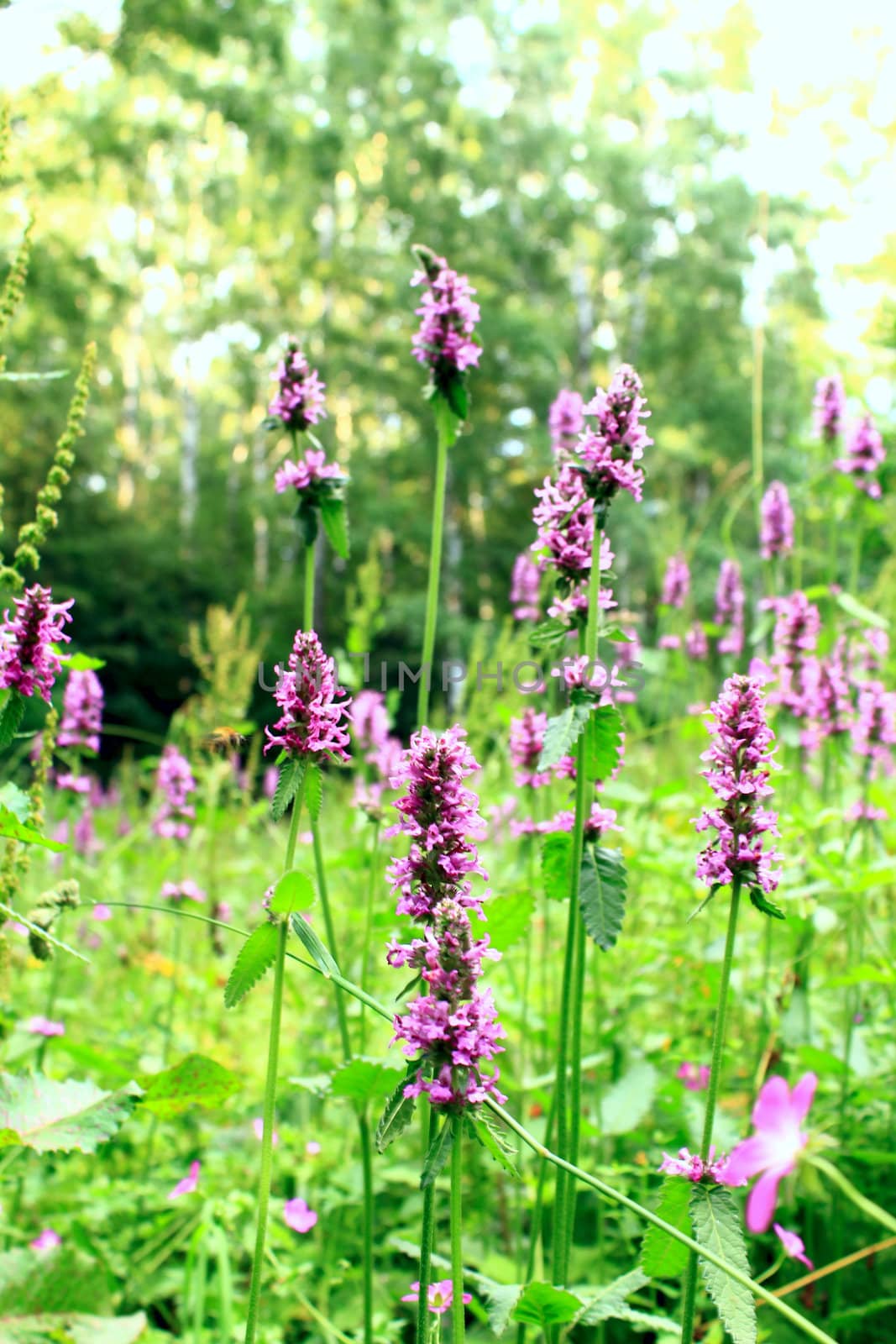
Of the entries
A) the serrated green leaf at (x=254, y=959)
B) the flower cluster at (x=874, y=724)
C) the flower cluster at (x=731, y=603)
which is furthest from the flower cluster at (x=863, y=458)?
the serrated green leaf at (x=254, y=959)

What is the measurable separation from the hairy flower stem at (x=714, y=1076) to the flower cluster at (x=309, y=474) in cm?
104

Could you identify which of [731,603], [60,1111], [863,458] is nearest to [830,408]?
[863,458]

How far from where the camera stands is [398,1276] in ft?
7.40

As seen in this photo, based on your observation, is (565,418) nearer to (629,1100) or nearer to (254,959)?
(629,1100)

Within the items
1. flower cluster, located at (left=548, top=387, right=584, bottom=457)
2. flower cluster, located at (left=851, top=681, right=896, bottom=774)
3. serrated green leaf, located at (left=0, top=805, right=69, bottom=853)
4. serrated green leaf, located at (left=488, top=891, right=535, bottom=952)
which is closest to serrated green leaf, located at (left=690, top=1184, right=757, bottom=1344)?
Answer: serrated green leaf, located at (left=488, top=891, right=535, bottom=952)

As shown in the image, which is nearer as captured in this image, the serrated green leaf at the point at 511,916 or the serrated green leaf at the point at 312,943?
the serrated green leaf at the point at 312,943

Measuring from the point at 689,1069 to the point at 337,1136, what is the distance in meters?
1.07

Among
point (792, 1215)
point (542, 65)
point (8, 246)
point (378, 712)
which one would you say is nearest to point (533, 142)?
point (542, 65)

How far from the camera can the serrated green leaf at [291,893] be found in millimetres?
1047

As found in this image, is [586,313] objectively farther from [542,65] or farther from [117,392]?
[117,392]

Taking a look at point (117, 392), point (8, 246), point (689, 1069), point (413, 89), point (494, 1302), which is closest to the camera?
point (494, 1302)

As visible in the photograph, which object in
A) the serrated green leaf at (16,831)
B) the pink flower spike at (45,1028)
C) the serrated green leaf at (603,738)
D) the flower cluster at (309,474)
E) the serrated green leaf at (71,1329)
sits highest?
the flower cluster at (309,474)

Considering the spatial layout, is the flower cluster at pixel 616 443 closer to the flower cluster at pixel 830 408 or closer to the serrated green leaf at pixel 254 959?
the serrated green leaf at pixel 254 959

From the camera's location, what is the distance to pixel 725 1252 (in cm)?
112
